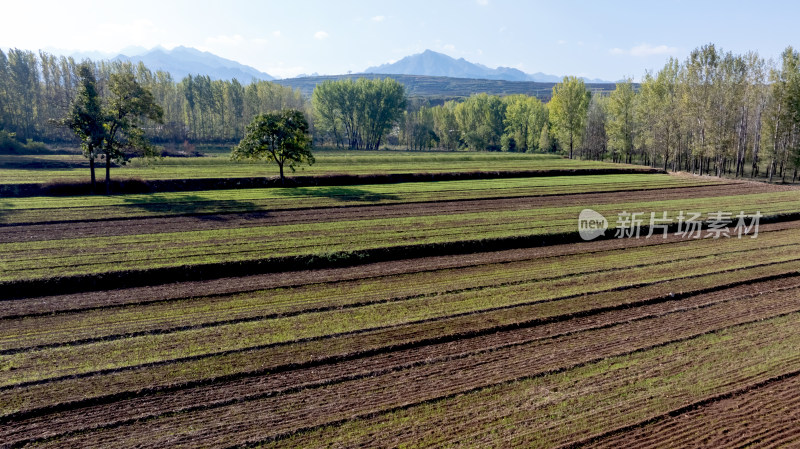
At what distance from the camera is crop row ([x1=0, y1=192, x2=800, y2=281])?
20.4 m

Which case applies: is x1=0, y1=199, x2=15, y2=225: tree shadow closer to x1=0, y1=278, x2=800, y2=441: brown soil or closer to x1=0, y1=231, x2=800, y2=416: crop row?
x1=0, y1=231, x2=800, y2=416: crop row

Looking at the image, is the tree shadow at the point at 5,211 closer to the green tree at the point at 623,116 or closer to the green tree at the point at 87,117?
the green tree at the point at 87,117

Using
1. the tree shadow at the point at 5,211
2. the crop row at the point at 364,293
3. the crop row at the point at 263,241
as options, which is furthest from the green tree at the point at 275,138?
the crop row at the point at 364,293

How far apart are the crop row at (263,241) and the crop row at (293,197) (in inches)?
236

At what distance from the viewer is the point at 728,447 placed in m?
10.3

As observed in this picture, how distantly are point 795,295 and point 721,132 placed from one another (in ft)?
157

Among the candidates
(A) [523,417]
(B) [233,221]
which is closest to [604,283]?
(A) [523,417]

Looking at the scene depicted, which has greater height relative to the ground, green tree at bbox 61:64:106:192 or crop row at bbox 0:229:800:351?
green tree at bbox 61:64:106:192

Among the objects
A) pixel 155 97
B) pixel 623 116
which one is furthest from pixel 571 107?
pixel 155 97

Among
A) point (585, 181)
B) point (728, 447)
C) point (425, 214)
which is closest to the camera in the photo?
point (728, 447)

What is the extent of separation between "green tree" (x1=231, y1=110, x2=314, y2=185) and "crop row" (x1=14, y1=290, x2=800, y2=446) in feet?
104

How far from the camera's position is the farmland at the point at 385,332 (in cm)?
1094

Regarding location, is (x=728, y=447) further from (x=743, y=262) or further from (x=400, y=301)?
(x=743, y=262)

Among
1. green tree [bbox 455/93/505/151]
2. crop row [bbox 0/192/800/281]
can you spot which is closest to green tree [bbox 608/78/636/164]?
green tree [bbox 455/93/505/151]
